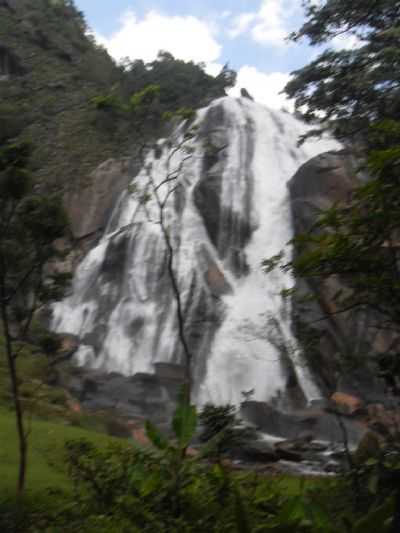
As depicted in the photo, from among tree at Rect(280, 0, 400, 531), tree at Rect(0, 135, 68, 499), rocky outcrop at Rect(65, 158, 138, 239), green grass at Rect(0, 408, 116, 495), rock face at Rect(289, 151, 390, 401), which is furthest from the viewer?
rocky outcrop at Rect(65, 158, 138, 239)

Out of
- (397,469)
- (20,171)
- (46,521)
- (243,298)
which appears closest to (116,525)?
(46,521)

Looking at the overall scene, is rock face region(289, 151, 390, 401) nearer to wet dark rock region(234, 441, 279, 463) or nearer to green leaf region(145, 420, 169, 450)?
wet dark rock region(234, 441, 279, 463)

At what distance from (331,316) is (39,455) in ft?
29.6

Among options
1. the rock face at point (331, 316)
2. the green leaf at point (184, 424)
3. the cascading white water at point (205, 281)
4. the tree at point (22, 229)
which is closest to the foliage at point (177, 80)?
the cascading white water at point (205, 281)

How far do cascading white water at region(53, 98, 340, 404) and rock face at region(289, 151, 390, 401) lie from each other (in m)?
0.86

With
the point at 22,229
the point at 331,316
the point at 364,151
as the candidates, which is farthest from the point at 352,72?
the point at 331,316

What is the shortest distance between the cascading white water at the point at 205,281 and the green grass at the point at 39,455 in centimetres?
992

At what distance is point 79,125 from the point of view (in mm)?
37000

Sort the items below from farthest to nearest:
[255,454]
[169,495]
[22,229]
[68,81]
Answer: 1. [68,81]
2. [255,454]
3. [22,229]
4. [169,495]

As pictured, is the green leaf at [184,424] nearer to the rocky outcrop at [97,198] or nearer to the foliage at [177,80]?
the rocky outcrop at [97,198]

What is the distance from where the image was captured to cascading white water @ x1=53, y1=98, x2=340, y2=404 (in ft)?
65.9

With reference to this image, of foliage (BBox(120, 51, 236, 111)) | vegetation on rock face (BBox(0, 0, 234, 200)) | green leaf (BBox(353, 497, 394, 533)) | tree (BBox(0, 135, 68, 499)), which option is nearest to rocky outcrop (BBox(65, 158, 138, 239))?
vegetation on rock face (BBox(0, 0, 234, 200))

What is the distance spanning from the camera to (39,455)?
25.8 ft

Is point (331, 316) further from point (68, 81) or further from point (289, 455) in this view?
point (68, 81)
